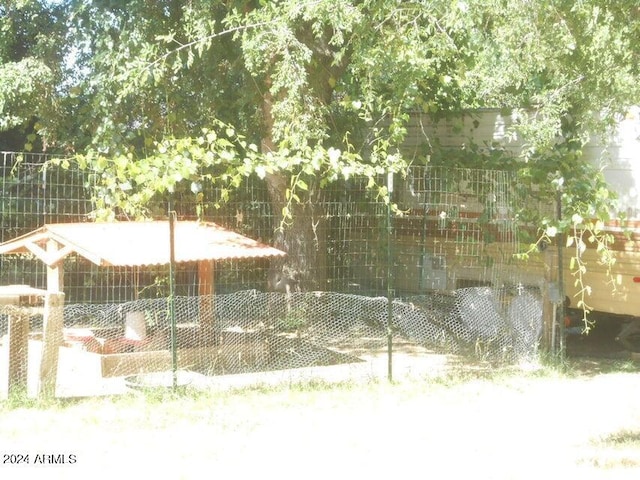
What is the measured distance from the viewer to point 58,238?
8.61 metres

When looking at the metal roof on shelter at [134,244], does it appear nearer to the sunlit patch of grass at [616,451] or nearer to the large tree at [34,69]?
the large tree at [34,69]

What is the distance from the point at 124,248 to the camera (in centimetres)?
887

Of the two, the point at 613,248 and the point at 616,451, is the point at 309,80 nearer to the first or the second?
the point at 613,248

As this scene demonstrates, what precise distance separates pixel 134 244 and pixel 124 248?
0.24m

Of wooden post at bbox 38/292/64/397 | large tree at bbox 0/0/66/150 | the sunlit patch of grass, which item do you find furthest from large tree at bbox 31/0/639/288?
the sunlit patch of grass

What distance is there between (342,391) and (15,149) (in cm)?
1025

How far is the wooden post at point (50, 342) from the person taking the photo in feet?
25.2

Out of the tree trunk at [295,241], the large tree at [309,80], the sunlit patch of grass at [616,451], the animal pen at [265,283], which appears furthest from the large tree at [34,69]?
the sunlit patch of grass at [616,451]

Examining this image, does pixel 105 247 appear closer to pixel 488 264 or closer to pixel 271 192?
pixel 271 192

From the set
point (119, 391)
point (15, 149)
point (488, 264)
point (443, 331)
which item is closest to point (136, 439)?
point (119, 391)

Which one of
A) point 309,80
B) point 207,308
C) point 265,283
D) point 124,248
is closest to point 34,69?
point 309,80

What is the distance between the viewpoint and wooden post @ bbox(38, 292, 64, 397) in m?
7.70

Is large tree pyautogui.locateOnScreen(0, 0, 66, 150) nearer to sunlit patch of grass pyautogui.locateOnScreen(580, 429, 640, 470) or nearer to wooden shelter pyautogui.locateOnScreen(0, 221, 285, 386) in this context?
wooden shelter pyautogui.locateOnScreen(0, 221, 285, 386)

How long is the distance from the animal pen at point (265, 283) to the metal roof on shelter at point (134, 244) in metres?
0.02
